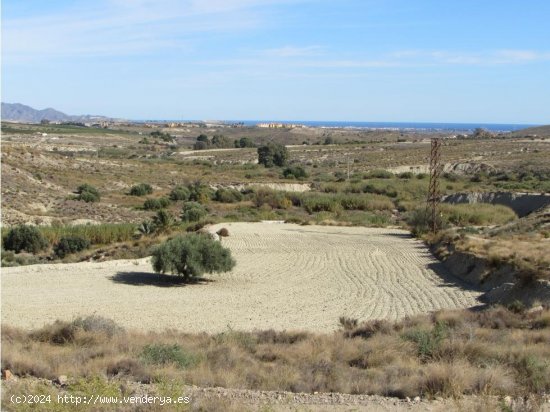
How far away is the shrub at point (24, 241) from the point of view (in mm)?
33500

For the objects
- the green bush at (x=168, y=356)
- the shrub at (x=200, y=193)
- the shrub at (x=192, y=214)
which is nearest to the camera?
the green bush at (x=168, y=356)

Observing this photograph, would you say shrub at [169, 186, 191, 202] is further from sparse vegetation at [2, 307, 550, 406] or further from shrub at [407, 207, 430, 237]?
sparse vegetation at [2, 307, 550, 406]

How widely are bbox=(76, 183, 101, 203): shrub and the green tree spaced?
40.4 metres

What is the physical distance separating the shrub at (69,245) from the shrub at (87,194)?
18.5 meters

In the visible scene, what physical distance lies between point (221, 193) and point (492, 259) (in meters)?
37.9

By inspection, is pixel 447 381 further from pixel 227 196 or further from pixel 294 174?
pixel 294 174

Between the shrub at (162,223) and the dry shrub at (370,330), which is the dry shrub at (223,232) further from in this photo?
the dry shrub at (370,330)

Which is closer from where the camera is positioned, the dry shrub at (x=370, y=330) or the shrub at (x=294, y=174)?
the dry shrub at (x=370, y=330)

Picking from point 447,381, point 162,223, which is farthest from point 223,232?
point 447,381

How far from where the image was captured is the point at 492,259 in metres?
25.2

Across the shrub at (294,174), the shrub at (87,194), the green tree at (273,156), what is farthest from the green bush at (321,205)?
the green tree at (273,156)

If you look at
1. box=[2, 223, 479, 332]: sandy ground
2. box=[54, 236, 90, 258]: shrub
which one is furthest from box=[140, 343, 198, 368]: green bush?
box=[54, 236, 90, 258]: shrub

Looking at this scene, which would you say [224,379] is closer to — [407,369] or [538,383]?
[407,369]

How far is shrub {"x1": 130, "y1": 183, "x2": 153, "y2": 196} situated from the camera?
60156 millimetres
